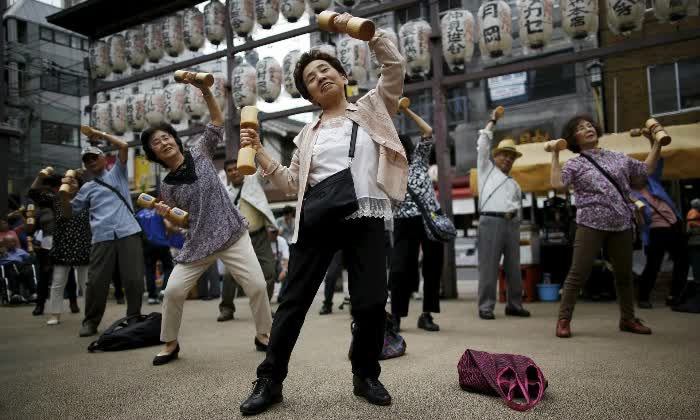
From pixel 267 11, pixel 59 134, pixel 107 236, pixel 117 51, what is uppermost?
pixel 59 134

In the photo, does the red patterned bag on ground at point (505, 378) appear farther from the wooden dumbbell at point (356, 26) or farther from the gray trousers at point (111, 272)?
the gray trousers at point (111, 272)

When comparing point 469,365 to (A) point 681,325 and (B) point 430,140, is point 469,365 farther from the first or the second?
(A) point 681,325

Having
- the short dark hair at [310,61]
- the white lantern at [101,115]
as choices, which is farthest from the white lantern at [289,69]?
the short dark hair at [310,61]

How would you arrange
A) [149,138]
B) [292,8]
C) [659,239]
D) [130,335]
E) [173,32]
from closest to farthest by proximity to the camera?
[149,138]
[130,335]
[659,239]
[292,8]
[173,32]

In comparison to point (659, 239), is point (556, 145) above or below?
above

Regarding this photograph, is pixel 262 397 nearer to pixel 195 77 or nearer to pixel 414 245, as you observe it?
pixel 195 77

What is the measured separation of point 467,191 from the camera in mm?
17156

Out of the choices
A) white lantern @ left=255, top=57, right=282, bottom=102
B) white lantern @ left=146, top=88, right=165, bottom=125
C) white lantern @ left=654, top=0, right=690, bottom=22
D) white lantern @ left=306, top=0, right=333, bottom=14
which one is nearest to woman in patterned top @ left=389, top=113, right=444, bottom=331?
white lantern @ left=654, top=0, right=690, bottom=22

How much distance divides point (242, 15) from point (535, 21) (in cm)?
529

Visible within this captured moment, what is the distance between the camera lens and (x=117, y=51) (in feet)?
37.0

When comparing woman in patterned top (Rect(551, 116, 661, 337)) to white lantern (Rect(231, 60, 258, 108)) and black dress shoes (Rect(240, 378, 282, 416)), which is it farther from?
white lantern (Rect(231, 60, 258, 108))

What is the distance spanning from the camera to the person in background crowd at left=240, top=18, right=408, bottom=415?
2.61 metres

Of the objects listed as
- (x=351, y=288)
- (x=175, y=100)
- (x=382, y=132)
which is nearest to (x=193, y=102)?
(x=175, y=100)

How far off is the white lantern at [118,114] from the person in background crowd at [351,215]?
9.57 meters
